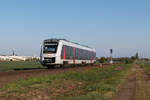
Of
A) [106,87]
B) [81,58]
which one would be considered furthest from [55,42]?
[106,87]

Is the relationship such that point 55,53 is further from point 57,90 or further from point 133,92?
point 133,92

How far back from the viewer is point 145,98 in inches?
480

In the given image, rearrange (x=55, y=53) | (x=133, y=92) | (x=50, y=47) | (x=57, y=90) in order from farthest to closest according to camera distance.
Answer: (x=50, y=47) < (x=55, y=53) < (x=57, y=90) < (x=133, y=92)

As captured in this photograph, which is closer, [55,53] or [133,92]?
[133,92]

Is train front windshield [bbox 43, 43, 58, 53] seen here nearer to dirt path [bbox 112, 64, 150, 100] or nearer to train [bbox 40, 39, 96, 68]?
train [bbox 40, 39, 96, 68]

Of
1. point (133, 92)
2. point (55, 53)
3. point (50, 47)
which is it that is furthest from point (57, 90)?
point (50, 47)

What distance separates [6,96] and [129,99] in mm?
5537

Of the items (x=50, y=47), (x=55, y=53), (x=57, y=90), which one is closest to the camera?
(x=57, y=90)

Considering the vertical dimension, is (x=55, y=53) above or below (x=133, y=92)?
above

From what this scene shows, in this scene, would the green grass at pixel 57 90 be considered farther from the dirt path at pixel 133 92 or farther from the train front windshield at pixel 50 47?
the train front windshield at pixel 50 47

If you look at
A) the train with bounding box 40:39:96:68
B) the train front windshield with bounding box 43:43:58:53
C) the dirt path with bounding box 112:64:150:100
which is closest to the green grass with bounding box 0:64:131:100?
the dirt path with bounding box 112:64:150:100

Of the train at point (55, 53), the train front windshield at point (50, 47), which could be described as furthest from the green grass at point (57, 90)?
the train front windshield at point (50, 47)

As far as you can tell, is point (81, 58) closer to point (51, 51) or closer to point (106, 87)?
point (51, 51)

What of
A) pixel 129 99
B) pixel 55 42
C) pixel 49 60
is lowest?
pixel 129 99
